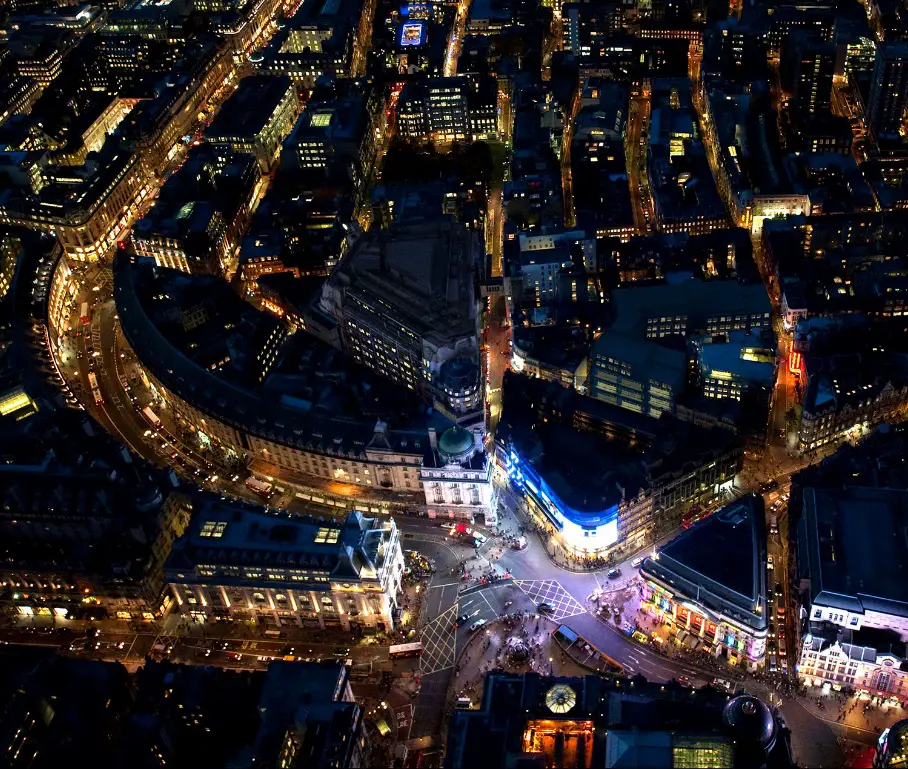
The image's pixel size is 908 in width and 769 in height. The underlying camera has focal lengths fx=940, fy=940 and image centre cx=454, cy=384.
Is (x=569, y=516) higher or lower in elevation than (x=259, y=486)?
higher

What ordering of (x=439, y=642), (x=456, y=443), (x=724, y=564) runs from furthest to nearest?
(x=456, y=443) → (x=439, y=642) → (x=724, y=564)

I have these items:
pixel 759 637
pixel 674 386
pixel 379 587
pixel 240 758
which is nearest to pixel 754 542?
pixel 759 637

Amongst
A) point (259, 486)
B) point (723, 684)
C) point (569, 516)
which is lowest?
point (259, 486)

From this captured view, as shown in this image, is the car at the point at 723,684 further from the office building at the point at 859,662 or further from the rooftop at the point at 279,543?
the rooftop at the point at 279,543

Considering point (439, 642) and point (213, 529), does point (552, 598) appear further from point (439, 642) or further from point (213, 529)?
point (213, 529)

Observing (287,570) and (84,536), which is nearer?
(287,570)

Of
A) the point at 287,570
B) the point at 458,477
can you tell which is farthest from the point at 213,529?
the point at 458,477
